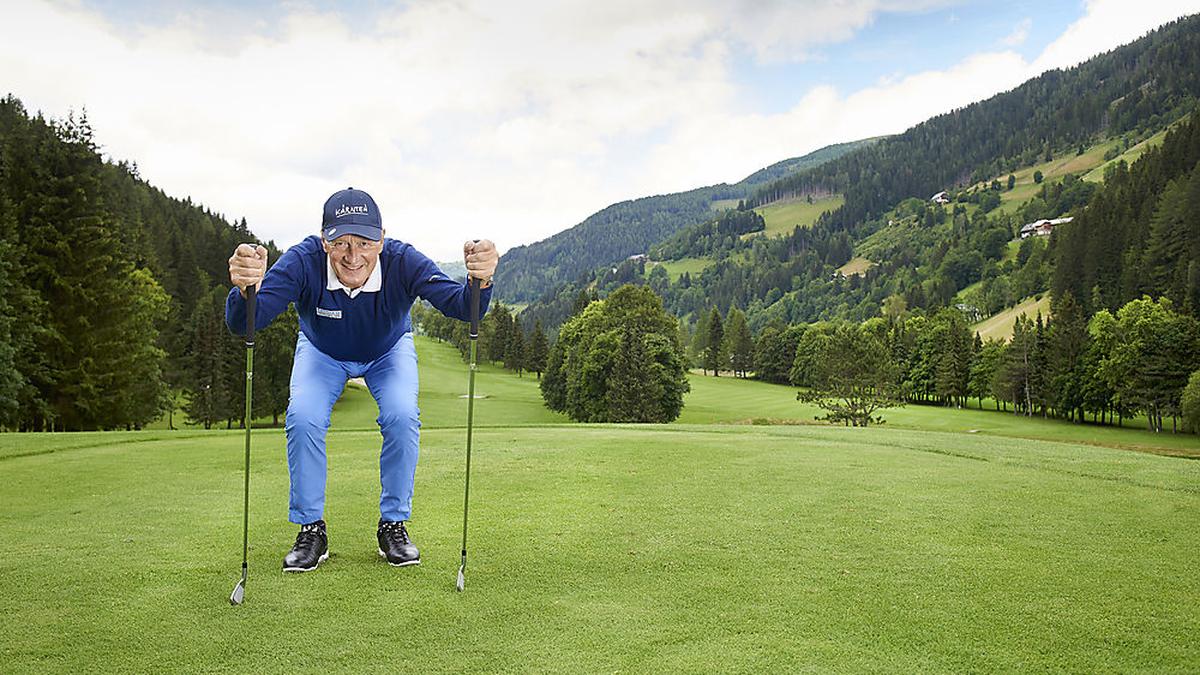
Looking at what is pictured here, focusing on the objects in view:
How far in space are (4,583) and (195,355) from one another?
Result: 48.3 meters

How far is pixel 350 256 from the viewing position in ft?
17.9

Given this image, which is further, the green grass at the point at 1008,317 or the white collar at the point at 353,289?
the green grass at the point at 1008,317

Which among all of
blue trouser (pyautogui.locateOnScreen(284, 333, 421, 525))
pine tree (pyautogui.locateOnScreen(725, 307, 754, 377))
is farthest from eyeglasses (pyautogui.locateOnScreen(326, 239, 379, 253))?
pine tree (pyautogui.locateOnScreen(725, 307, 754, 377))

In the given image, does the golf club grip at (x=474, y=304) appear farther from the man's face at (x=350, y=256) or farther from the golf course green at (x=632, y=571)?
the golf course green at (x=632, y=571)

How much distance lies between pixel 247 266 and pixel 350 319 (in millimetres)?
797

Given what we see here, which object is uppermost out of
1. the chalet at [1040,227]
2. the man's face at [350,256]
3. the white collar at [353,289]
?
the chalet at [1040,227]

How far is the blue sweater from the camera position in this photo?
5.47 metres

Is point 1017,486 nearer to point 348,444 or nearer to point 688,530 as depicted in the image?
point 688,530

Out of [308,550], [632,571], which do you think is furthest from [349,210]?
[632,571]

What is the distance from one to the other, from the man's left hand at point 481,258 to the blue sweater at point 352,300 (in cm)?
24

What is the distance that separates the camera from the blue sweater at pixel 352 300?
547 cm

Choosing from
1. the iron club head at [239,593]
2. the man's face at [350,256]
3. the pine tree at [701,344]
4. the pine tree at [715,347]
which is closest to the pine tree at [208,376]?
the man's face at [350,256]

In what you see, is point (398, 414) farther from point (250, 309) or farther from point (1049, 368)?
point (1049, 368)

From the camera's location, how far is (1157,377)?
56.0m
